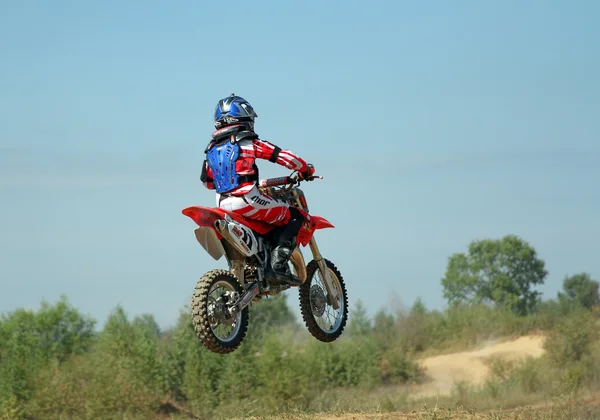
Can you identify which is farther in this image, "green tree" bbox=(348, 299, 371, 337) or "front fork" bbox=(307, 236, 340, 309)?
"green tree" bbox=(348, 299, 371, 337)

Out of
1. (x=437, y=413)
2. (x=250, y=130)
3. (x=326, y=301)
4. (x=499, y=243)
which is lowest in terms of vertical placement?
(x=437, y=413)

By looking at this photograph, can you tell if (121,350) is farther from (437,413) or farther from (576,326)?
(437,413)

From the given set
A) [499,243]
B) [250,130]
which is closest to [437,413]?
[250,130]

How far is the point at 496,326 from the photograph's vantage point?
207 feet

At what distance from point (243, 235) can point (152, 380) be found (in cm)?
3386

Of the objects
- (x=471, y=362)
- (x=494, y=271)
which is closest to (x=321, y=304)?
(x=471, y=362)

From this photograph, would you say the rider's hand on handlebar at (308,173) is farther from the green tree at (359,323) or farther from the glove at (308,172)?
the green tree at (359,323)

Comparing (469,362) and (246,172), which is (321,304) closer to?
(246,172)

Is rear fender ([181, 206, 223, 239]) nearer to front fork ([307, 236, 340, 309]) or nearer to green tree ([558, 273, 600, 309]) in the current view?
front fork ([307, 236, 340, 309])

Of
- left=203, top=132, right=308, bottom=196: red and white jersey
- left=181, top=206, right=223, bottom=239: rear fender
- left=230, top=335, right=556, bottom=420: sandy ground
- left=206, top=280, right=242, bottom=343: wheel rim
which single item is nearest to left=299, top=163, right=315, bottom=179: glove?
left=203, top=132, right=308, bottom=196: red and white jersey

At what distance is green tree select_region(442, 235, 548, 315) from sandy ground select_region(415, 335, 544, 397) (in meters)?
26.7

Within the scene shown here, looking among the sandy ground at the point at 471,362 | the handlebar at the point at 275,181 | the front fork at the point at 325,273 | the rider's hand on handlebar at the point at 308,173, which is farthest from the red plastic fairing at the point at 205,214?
the sandy ground at the point at 471,362

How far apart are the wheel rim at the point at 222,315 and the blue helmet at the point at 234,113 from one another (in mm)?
2089

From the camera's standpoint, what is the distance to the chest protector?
498 inches
